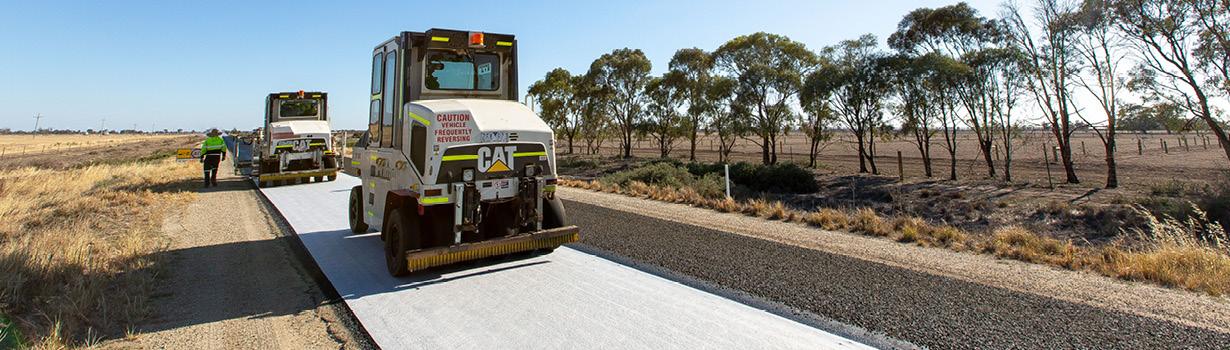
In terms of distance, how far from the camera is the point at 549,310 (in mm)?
5035

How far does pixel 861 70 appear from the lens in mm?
28766

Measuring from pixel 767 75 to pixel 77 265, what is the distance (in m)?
30.4

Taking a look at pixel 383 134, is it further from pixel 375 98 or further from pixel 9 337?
pixel 9 337

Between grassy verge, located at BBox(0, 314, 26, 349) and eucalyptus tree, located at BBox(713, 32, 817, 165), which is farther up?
eucalyptus tree, located at BBox(713, 32, 817, 165)

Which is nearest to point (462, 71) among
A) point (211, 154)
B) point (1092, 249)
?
point (1092, 249)

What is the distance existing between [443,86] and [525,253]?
2289 millimetres

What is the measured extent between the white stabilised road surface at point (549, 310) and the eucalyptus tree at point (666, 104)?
3382 centimetres

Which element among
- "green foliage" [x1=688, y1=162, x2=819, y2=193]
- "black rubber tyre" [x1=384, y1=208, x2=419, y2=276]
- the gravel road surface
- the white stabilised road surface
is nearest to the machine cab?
"black rubber tyre" [x1=384, y1=208, x2=419, y2=276]

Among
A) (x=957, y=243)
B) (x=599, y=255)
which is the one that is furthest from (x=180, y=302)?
(x=957, y=243)

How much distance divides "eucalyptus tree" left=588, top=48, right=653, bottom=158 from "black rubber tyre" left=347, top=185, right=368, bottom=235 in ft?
119

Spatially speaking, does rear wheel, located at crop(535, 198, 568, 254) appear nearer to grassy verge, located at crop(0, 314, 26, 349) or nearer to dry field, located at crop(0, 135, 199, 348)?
dry field, located at crop(0, 135, 199, 348)

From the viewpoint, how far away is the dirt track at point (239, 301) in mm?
4410

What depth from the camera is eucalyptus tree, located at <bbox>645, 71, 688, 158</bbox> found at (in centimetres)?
4009

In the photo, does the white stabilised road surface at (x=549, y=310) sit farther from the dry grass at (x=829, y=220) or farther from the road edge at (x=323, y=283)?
the dry grass at (x=829, y=220)
